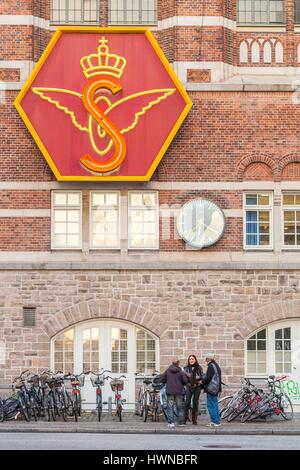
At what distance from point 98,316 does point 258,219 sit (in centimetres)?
485

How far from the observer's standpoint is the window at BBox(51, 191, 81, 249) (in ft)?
99.7

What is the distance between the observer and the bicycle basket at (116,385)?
28.2m

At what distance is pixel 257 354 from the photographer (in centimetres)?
3017

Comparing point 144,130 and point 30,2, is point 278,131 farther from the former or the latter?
point 30,2

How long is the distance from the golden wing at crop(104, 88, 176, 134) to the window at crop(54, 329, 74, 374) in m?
5.49

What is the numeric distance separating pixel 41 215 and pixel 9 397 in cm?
483

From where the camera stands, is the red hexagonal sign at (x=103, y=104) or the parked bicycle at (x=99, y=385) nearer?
the parked bicycle at (x=99, y=385)

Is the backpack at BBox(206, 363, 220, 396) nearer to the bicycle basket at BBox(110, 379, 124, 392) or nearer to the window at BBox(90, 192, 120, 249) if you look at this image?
the bicycle basket at BBox(110, 379, 124, 392)

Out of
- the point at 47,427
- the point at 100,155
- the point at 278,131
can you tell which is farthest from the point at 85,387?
the point at 278,131

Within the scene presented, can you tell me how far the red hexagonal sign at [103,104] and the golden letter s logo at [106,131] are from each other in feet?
0.04

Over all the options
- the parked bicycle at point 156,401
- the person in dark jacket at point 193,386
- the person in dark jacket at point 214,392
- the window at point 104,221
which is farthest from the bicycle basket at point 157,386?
the window at point 104,221

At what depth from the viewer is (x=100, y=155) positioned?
98.4 feet

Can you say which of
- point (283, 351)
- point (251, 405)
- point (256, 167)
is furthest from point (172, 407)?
point (256, 167)

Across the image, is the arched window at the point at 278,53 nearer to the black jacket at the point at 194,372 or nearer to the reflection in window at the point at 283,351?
the reflection in window at the point at 283,351
